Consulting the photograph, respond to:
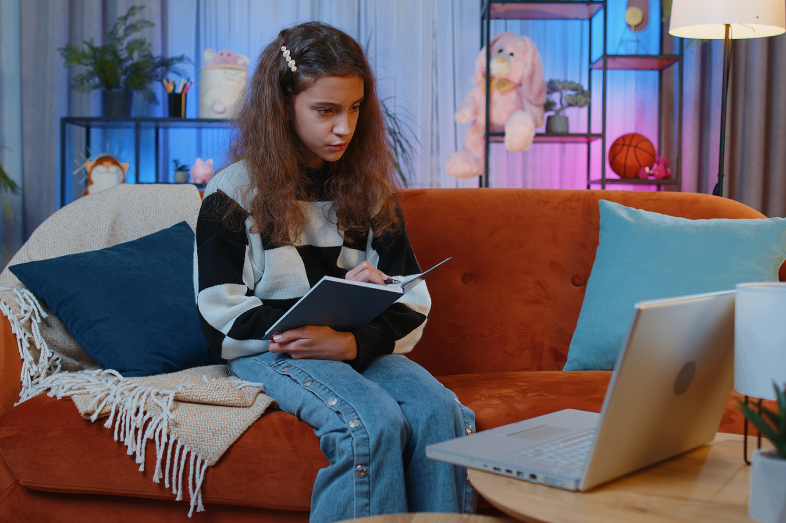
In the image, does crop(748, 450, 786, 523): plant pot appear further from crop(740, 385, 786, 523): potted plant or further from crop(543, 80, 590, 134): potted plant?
crop(543, 80, 590, 134): potted plant

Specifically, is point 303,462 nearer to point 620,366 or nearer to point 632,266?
point 620,366

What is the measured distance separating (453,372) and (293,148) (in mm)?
645

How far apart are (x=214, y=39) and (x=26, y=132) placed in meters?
0.92

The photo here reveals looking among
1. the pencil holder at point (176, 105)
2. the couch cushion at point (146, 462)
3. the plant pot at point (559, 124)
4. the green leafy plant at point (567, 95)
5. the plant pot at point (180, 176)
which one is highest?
the green leafy plant at point (567, 95)

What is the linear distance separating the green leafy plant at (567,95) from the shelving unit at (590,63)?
66 millimetres

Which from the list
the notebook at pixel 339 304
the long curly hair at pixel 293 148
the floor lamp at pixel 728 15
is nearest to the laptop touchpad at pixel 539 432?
the notebook at pixel 339 304

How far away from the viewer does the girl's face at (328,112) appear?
123 cm

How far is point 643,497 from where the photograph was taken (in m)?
0.60

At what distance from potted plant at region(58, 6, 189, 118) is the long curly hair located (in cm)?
167

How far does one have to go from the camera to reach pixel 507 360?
1567 millimetres

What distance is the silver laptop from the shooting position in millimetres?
561

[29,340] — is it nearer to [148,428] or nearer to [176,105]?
[148,428]

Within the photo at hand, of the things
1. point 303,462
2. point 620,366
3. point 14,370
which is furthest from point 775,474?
point 14,370

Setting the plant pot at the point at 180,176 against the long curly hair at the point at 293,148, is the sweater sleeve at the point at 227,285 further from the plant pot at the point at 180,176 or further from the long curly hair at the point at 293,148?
the plant pot at the point at 180,176
